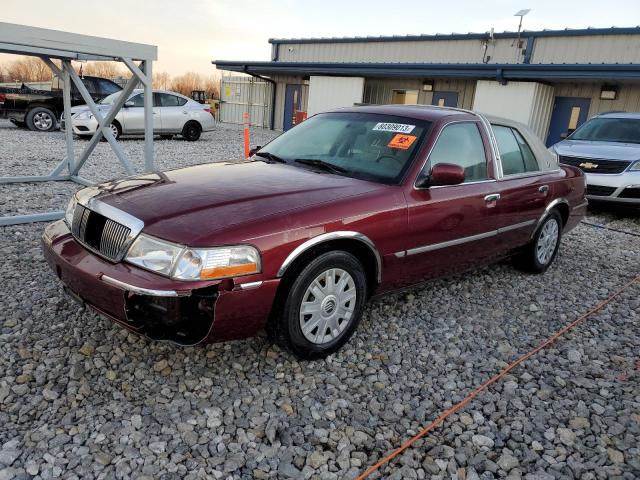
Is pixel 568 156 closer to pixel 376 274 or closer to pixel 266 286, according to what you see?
pixel 376 274

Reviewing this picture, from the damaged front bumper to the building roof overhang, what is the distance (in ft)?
47.1

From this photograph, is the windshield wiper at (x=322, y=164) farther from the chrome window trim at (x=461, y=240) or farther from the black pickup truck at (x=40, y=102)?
the black pickup truck at (x=40, y=102)

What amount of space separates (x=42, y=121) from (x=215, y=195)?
15.0 metres

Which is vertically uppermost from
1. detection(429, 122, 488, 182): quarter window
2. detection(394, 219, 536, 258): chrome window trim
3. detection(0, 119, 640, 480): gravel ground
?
detection(429, 122, 488, 182): quarter window

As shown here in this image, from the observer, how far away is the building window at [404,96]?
1922cm

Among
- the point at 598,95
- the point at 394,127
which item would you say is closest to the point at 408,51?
the point at 598,95

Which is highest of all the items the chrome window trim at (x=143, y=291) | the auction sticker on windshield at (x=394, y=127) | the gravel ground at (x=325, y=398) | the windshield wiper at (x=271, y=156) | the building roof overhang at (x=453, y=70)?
the building roof overhang at (x=453, y=70)

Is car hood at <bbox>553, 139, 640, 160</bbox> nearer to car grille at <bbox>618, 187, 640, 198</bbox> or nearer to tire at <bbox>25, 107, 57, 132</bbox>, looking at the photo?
car grille at <bbox>618, 187, 640, 198</bbox>

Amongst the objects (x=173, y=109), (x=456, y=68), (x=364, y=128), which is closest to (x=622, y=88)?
(x=456, y=68)

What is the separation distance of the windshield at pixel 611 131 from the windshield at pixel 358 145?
6828 mm

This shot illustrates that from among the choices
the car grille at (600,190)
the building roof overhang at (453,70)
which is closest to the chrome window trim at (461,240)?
the car grille at (600,190)

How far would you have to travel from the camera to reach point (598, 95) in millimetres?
15125

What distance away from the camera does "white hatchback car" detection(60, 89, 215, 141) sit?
43.5ft

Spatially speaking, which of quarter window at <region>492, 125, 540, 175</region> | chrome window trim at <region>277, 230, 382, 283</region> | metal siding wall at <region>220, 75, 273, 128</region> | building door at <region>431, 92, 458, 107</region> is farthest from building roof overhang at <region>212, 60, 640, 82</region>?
chrome window trim at <region>277, 230, 382, 283</region>
